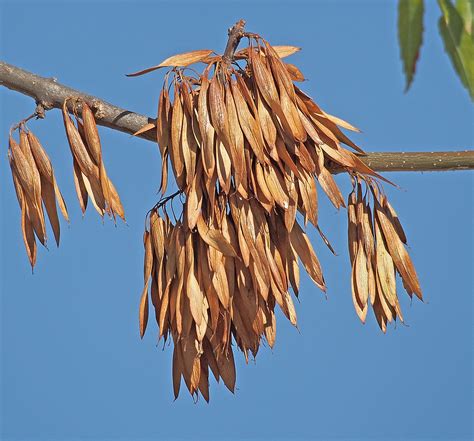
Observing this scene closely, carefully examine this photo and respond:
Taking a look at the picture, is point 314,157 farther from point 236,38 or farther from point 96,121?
point 96,121

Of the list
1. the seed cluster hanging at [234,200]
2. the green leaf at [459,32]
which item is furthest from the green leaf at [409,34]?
the seed cluster hanging at [234,200]

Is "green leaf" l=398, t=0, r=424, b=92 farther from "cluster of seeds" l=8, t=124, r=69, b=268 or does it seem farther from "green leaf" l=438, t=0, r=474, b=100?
"cluster of seeds" l=8, t=124, r=69, b=268

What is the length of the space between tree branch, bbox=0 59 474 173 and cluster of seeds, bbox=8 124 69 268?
0.20ft

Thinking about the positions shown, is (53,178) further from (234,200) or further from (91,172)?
(234,200)

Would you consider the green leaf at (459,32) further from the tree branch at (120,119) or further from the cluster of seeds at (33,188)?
the cluster of seeds at (33,188)

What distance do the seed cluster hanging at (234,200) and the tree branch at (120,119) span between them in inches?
1.3

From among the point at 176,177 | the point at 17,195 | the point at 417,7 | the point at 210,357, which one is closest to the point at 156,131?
the point at 176,177

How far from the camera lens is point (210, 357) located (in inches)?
50.0

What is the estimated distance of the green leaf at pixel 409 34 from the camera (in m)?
0.66

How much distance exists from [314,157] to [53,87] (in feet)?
1.26

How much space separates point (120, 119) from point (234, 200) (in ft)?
0.73

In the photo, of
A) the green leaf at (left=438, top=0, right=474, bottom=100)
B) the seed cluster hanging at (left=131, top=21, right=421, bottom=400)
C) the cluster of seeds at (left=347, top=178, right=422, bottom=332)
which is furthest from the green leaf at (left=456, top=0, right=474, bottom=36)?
the cluster of seeds at (left=347, top=178, right=422, bottom=332)

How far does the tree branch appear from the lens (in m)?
1.24

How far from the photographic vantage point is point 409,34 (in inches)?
26.3
